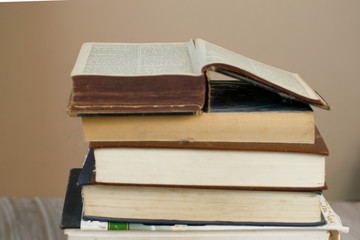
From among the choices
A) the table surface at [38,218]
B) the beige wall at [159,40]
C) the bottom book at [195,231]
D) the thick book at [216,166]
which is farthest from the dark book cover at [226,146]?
the beige wall at [159,40]

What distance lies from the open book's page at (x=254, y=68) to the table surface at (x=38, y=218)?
0.43 m

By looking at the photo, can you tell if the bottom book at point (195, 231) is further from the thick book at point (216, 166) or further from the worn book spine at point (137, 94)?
the worn book spine at point (137, 94)

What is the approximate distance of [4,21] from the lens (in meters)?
1.26

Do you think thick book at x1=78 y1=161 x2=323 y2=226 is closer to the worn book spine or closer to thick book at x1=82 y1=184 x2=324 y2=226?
thick book at x1=82 y1=184 x2=324 y2=226

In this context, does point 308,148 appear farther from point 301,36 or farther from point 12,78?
point 12,78

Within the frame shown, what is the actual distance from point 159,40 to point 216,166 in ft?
2.15

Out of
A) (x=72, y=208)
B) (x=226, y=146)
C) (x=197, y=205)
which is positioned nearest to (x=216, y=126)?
(x=226, y=146)

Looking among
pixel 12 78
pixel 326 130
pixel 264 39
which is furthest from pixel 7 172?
pixel 326 130

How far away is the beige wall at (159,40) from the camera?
124cm

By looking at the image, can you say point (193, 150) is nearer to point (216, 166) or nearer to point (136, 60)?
point (216, 166)

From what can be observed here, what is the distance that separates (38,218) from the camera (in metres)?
1.05

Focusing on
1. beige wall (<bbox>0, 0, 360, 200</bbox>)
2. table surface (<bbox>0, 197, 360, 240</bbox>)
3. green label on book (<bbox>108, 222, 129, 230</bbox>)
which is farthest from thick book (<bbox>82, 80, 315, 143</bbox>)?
beige wall (<bbox>0, 0, 360, 200</bbox>)

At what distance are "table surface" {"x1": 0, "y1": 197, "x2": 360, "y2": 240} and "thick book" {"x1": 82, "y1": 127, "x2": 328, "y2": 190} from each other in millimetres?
373

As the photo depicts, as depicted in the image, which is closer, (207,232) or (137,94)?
(137,94)
